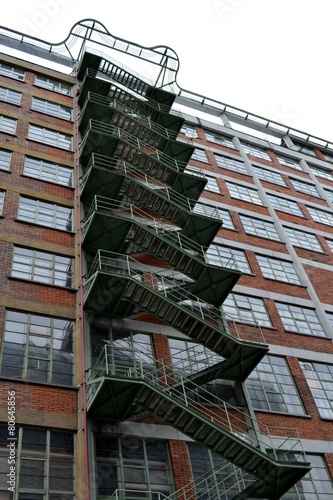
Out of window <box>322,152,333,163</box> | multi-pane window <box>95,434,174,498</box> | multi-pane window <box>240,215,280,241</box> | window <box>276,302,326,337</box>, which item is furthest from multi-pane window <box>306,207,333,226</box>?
multi-pane window <box>95,434,174,498</box>

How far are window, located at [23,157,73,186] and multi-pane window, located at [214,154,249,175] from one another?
1232 centimetres

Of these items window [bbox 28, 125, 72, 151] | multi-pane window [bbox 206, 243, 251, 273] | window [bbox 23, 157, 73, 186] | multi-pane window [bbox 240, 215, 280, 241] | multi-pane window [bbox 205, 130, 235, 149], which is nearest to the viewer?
window [bbox 23, 157, 73, 186]

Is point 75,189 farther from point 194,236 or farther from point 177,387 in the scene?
point 177,387

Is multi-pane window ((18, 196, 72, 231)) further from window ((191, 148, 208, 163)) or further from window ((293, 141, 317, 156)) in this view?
window ((293, 141, 317, 156))

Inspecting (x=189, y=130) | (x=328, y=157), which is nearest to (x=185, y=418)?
(x=189, y=130)

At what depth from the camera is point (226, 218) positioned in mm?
27562

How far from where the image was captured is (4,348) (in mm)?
14875

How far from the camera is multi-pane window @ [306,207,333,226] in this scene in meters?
32.8

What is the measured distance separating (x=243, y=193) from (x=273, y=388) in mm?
14457

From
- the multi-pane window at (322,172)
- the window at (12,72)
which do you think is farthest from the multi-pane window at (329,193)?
the window at (12,72)

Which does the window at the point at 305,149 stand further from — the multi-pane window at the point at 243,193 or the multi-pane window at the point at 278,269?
the multi-pane window at the point at 278,269

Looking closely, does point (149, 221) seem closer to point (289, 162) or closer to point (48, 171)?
point (48, 171)

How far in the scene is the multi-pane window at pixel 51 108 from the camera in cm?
2680

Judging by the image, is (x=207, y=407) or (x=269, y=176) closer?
(x=207, y=407)
